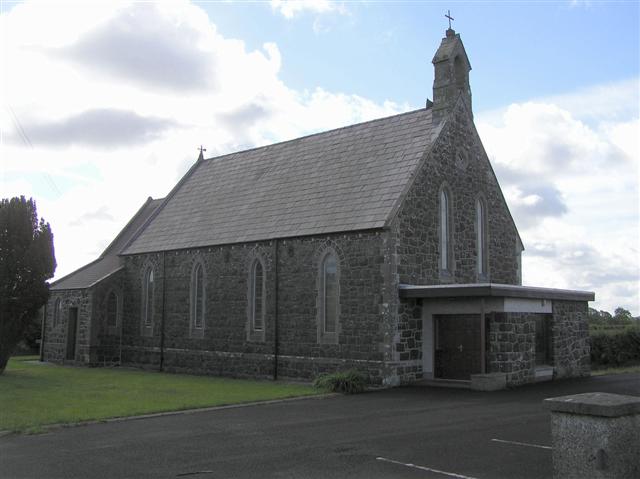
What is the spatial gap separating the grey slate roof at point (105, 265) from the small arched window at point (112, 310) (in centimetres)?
102

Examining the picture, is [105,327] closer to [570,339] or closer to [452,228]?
[452,228]

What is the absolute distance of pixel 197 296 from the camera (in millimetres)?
26734

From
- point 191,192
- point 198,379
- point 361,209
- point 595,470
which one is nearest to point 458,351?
point 361,209

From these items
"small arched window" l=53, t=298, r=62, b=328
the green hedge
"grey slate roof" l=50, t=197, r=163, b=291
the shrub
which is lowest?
the shrub

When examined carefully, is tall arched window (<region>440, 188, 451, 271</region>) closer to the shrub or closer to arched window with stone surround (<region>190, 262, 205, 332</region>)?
the shrub

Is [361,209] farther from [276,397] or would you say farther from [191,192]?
[191,192]

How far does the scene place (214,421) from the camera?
13250 millimetres

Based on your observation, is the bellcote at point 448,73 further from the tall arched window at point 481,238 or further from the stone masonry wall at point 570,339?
the stone masonry wall at point 570,339

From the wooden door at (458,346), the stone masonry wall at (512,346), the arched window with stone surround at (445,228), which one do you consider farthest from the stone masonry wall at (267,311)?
the arched window with stone surround at (445,228)

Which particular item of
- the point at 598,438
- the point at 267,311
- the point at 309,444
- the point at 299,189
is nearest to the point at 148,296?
the point at 267,311

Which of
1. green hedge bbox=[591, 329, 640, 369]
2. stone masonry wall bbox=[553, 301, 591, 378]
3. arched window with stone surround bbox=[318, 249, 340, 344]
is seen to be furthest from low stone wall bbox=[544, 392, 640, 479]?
green hedge bbox=[591, 329, 640, 369]

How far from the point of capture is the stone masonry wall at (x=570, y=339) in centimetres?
2152

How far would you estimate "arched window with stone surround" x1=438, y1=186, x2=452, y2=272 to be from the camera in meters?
22.4

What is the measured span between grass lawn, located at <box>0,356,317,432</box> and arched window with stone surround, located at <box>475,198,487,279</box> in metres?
8.50
